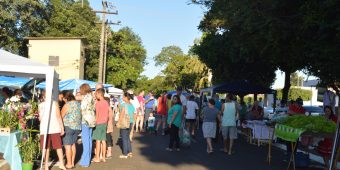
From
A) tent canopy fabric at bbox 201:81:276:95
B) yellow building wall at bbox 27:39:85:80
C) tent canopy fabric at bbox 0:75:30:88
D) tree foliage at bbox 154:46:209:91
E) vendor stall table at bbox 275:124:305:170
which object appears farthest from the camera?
tree foliage at bbox 154:46:209:91

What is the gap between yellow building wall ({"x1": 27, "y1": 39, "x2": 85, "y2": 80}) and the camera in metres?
47.5

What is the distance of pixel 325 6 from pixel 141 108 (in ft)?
36.3

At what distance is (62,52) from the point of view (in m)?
48.2

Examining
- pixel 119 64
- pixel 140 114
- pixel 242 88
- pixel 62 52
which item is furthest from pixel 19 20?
pixel 242 88

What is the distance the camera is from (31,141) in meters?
10.7

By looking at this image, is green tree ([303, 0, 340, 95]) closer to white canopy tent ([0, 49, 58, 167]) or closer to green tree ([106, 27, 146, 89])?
white canopy tent ([0, 49, 58, 167])

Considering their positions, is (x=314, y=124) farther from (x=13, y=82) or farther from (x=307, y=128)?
(x=13, y=82)

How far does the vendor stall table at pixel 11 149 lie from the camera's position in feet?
32.9

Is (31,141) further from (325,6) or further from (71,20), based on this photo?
(71,20)

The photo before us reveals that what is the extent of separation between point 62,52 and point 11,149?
39.1 m

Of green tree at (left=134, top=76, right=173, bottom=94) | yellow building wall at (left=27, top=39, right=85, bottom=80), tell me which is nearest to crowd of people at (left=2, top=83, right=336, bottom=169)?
yellow building wall at (left=27, top=39, right=85, bottom=80)

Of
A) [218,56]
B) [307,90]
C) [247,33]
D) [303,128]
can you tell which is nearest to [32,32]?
[218,56]

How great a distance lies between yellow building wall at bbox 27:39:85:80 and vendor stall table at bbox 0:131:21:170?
125ft

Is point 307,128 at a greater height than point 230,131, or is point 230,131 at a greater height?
point 307,128
